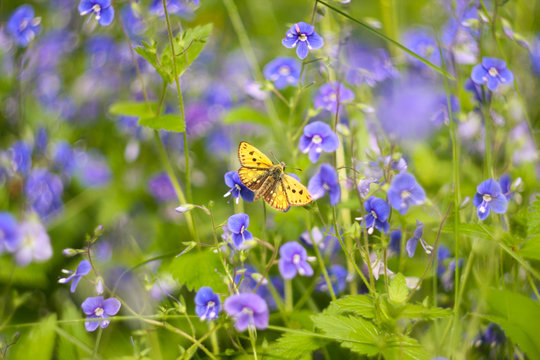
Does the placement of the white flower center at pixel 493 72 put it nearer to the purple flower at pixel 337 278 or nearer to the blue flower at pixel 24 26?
the purple flower at pixel 337 278

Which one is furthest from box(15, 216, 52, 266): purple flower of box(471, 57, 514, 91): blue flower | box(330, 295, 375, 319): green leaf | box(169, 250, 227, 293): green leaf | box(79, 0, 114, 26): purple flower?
box(471, 57, 514, 91): blue flower

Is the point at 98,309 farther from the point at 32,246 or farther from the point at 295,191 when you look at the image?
the point at 32,246

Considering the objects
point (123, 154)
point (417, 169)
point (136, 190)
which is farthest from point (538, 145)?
point (123, 154)

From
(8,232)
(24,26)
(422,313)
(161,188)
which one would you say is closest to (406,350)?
(422,313)

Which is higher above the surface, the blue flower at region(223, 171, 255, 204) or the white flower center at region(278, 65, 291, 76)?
the white flower center at region(278, 65, 291, 76)

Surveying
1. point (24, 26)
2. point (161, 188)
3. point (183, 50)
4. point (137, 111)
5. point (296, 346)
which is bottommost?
point (161, 188)

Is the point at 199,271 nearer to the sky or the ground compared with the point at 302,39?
nearer to the ground

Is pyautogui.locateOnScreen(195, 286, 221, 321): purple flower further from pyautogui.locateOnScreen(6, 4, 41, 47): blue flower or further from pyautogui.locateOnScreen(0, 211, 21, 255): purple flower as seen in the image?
pyautogui.locateOnScreen(6, 4, 41, 47): blue flower
